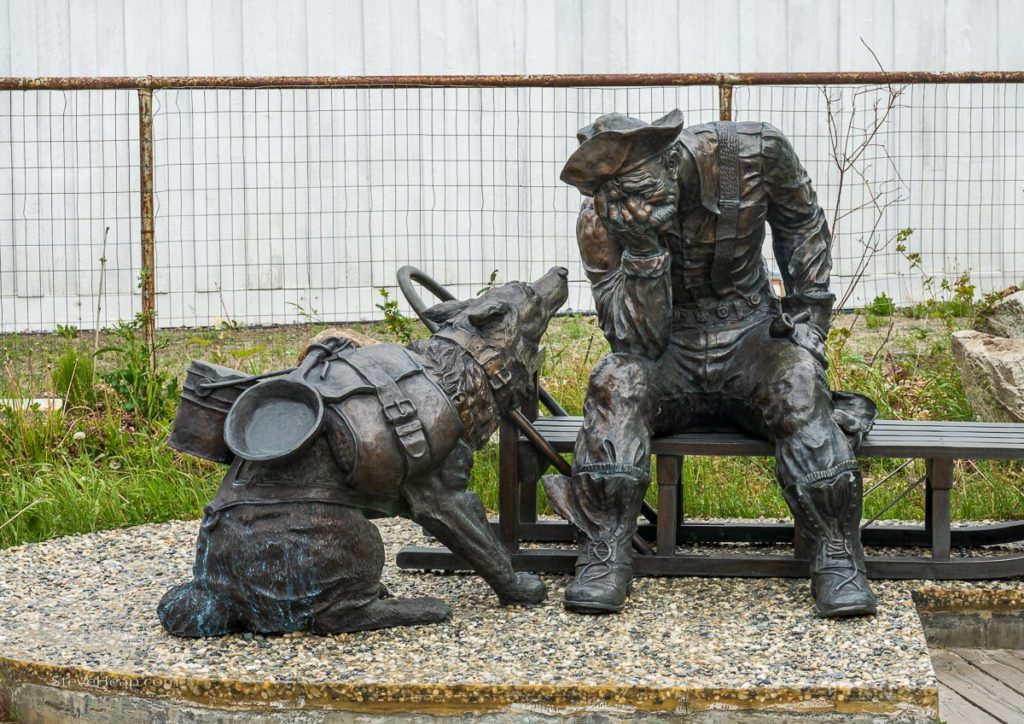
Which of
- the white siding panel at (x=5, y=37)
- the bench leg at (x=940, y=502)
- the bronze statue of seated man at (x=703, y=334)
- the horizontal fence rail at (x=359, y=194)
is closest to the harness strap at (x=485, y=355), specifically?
the bronze statue of seated man at (x=703, y=334)

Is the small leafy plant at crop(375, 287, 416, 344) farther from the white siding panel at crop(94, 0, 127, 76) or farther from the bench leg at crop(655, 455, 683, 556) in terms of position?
the white siding panel at crop(94, 0, 127, 76)

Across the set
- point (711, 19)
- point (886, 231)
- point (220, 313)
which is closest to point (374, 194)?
point (220, 313)

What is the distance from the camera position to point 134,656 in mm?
3861

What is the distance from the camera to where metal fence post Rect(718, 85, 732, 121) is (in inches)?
272

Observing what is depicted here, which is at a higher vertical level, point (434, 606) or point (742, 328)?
point (742, 328)

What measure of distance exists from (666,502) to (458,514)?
947 mm

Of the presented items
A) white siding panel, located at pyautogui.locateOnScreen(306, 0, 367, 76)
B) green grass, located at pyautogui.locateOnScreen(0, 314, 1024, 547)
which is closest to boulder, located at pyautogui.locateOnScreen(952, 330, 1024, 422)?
green grass, located at pyautogui.locateOnScreen(0, 314, 1024, 547)

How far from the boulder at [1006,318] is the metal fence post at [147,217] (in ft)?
14.8

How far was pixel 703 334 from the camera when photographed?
476 centimetres

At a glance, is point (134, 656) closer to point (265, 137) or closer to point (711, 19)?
point (265, 137)

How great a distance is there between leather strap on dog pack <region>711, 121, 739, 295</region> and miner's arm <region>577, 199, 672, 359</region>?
261mm

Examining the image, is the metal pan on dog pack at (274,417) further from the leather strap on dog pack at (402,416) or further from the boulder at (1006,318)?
the boulder at (1006,318)

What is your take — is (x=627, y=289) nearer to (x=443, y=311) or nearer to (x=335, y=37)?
(x=443, y=311)

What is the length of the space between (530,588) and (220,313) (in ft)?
16.8
